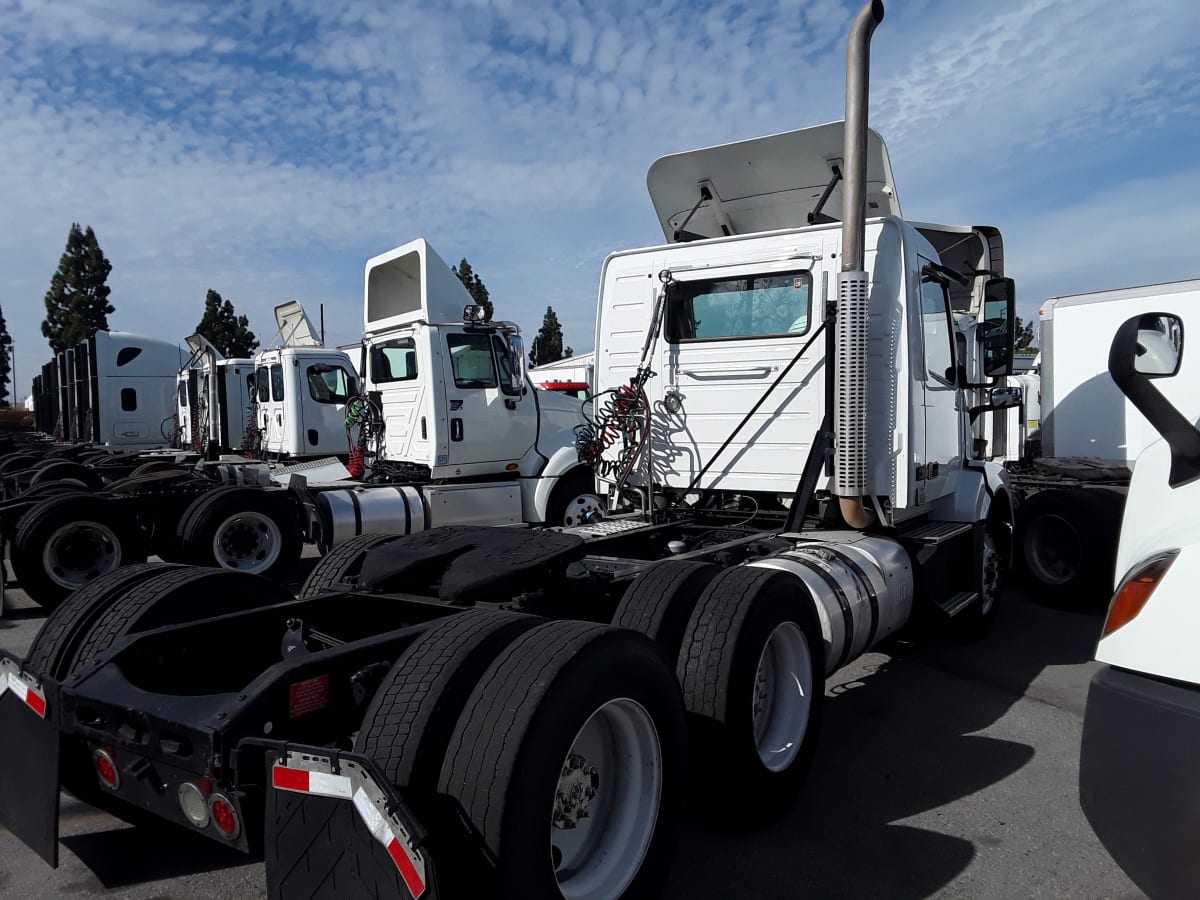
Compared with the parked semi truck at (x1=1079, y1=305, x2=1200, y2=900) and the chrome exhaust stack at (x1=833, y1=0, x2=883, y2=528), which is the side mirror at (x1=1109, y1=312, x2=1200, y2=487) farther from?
the chrome exhaust stack at (x1=833, y1=0, x2=883, y2=528)

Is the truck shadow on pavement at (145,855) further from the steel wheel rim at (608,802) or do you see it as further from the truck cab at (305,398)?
the truck cab at (305,398)

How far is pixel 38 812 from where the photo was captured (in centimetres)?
257

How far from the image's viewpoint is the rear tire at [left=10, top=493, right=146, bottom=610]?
7637 mm

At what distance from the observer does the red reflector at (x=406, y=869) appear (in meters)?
1.89

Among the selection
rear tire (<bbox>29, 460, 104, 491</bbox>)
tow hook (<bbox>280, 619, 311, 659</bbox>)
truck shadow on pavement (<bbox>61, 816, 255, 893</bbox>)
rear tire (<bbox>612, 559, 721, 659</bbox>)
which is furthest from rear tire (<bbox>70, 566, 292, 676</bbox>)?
rear tire (<bbox>29, 460, 104, 491</bbox>)

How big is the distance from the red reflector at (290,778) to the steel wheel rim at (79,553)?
22.6 feet

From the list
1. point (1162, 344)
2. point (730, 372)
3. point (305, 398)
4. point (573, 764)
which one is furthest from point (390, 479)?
point (1162, 344)

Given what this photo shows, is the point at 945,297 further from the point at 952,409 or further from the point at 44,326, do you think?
the point at 44,326

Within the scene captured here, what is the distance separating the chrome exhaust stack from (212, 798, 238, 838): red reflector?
13.0ft

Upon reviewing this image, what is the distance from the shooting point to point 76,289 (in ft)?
161

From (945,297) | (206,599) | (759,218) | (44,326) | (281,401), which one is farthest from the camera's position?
(44,326)

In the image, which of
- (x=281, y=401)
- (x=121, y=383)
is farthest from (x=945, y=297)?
(x=121, y=383)

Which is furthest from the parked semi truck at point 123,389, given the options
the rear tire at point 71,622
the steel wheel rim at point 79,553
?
the rear tire at point 71,622

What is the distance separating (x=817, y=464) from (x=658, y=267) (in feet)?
6.14
